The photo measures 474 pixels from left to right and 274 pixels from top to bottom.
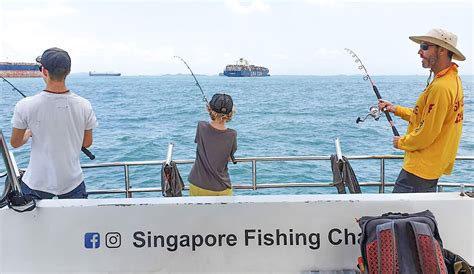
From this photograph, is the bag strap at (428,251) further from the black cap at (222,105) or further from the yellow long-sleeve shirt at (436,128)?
the black cap at (222,105)

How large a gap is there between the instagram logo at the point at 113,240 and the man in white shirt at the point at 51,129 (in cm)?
40

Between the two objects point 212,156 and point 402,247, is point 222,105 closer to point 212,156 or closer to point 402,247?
point 212,156

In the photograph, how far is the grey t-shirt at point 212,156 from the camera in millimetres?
2770

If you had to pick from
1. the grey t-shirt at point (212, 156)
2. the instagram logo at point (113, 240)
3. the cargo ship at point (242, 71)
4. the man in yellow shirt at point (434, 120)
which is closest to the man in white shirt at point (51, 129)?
the instagram logo at point (113, 240)

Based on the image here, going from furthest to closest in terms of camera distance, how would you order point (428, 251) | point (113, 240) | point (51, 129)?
1. point (51, 129)
2. point (113, 240)
3. point (428, 251)

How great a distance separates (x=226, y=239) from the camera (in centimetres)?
220

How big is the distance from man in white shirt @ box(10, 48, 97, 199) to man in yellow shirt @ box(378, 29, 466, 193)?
1.82 metres

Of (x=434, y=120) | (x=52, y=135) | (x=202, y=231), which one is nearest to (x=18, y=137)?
(x=52, y=135)

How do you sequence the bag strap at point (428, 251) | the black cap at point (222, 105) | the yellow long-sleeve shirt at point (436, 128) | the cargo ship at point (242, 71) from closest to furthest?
1. the bag strap at point (428, 251)
2. the yellow long-sleeve shirt at point (436, 128)
3. the black cap at point (222, 105)
4. the cargo ship at point (242, 71)

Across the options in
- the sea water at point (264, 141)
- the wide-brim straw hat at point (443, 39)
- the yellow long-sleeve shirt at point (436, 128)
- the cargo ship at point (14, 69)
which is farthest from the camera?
the sea water at point (264, 141)

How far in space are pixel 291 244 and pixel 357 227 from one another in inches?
12.9

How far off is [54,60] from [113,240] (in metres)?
0.96

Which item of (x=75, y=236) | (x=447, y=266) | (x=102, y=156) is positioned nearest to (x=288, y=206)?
(x=447, y=266)

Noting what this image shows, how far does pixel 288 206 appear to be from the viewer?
217cm
